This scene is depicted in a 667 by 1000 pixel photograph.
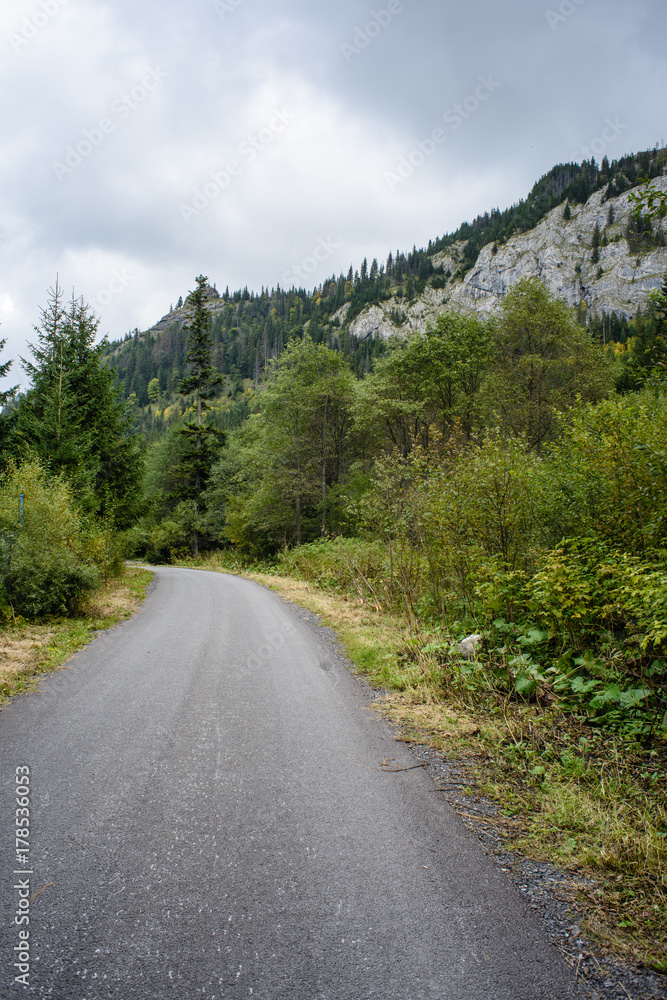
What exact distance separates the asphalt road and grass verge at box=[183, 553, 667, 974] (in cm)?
39

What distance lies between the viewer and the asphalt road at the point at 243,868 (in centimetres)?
188

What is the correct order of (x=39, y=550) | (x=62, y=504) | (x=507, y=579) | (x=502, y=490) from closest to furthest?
(x=507, y=579), (x=502, y=490), (x=39, y=550), (x=62, y=504)

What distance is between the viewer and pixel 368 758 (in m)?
3.86

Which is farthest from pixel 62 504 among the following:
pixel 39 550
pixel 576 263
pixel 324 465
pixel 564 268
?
pixel 576 263

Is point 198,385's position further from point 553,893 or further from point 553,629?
point 553,893

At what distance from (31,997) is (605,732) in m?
3.94

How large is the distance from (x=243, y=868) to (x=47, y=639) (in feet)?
20.8

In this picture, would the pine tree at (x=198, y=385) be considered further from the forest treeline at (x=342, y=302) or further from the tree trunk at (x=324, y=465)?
the forest treeline at (x=342, y=302)

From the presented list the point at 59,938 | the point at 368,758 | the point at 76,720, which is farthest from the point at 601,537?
the point at 76,720

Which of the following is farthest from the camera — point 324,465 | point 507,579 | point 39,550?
point 324,465

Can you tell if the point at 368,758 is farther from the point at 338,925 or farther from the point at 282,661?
the point at 282,661

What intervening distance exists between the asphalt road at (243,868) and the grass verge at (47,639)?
1008 mm

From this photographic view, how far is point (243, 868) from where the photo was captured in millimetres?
2480

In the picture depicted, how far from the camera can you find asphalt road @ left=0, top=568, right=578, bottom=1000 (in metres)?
1.88
